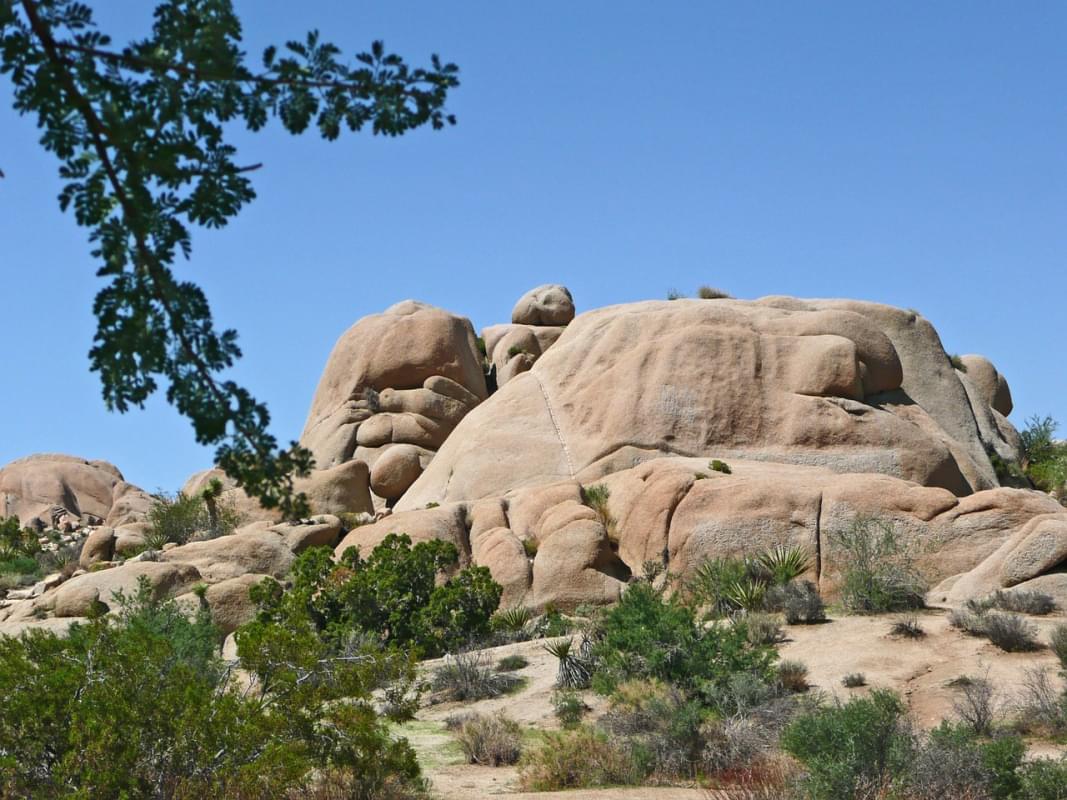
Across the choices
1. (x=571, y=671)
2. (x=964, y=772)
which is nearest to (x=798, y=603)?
(x=571, y=671)

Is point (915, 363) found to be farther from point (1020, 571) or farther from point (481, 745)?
point (481, 745)

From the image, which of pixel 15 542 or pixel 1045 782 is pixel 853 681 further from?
pixel 15 542

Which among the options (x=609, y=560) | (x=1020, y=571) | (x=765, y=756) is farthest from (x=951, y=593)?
(x=765, y=756)

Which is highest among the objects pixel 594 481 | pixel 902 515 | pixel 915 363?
pixel 915 363

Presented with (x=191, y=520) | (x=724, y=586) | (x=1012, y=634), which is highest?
(x=191, y=520)

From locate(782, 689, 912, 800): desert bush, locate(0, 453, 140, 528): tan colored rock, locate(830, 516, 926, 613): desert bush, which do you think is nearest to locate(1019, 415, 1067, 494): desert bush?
locate(830, 516, 926, 613): desert bush

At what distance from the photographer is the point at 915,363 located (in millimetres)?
37562

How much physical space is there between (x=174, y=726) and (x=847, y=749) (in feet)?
20.7

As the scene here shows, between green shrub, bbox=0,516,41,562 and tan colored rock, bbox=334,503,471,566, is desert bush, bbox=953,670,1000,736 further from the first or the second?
green shrub, bbox=0,516,41,562

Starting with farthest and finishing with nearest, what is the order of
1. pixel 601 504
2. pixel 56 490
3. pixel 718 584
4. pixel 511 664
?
pixel 56 490 < pixel 601 504 < pixel 718 584 < pixel 511 664

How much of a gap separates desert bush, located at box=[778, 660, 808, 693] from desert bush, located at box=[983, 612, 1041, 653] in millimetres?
2997

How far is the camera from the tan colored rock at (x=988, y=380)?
151 feet

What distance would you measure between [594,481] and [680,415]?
3.14 m

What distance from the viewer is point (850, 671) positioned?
18.2 meters
